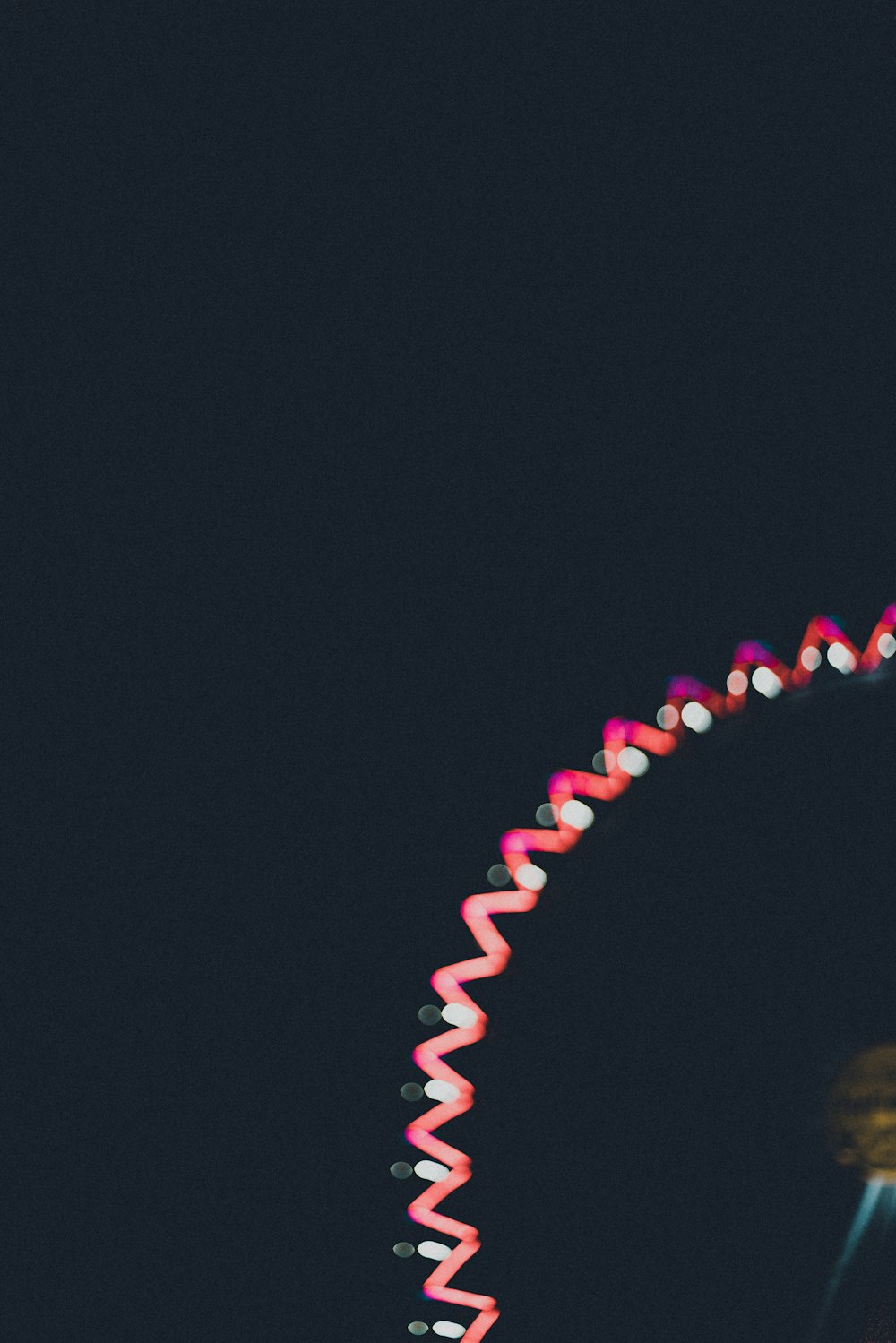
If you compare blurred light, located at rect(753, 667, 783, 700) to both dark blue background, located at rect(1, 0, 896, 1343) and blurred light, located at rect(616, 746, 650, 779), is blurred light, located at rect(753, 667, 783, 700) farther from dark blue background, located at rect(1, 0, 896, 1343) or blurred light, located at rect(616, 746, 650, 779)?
blurred light, located at rect(616, 746, 650, 779)

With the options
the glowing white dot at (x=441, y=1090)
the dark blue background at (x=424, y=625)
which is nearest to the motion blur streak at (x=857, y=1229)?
the dark blue background at (x=424, y=625)

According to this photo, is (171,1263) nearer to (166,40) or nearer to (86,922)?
(86,922)

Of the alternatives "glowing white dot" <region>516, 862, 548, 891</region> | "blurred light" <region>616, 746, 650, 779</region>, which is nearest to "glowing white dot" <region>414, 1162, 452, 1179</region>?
"glowing white dot" <region>516, 862, 548, 891</region>

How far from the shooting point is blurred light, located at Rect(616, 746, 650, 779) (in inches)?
48.7

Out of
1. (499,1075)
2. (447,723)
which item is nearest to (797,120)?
(447,723)

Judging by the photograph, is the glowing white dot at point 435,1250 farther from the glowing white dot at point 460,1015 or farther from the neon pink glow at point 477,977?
the glowing white dot at point 460,1015

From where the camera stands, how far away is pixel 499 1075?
1175mm

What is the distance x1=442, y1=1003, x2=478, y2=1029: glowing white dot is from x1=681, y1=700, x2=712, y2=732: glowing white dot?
0.37m

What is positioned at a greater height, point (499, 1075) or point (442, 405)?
point (442, 405)

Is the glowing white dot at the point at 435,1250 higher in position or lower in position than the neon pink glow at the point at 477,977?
lower

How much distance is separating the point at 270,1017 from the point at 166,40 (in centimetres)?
113

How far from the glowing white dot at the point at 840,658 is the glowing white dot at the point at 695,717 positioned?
0.18 meters

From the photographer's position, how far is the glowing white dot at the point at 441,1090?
1169 millimetres

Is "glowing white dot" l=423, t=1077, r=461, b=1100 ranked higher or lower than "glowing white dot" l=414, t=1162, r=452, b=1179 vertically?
higher
